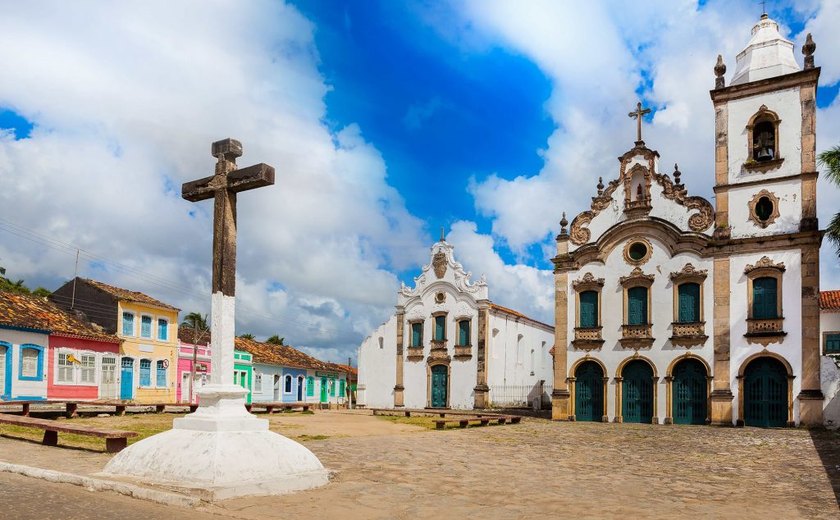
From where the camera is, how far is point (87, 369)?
31.5 metres

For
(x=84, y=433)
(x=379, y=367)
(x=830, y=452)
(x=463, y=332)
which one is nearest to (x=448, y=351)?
(x=463, y=332)

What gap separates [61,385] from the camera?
29953 millimetres

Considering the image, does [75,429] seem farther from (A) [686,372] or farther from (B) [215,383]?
(A) [686,372]

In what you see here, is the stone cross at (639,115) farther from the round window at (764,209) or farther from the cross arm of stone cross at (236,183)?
the cross arm of stone cross at (236,183)

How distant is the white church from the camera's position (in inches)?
1355

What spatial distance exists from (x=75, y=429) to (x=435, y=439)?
316 inches

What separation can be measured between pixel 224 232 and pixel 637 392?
21.7 m

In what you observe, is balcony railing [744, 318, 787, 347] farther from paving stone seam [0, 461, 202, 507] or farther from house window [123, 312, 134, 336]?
house window [123, 312, 134, 336]

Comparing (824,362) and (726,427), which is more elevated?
(824,362)

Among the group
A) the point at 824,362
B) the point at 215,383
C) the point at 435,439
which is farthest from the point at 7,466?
the point at 824,362

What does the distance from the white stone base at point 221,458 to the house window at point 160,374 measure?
29.1m

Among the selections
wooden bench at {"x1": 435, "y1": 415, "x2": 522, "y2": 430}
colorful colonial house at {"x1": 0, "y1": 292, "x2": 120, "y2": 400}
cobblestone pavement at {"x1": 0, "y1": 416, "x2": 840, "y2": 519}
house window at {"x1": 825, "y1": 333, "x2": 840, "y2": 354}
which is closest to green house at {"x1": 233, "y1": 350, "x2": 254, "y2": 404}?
colorful colonial house at {"x1": 0, "y1": 292, "x2": 120, "y2": 400}

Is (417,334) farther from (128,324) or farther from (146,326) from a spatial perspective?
(128,324)

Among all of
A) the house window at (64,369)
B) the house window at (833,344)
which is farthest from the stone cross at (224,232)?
the house window at (833,344)
